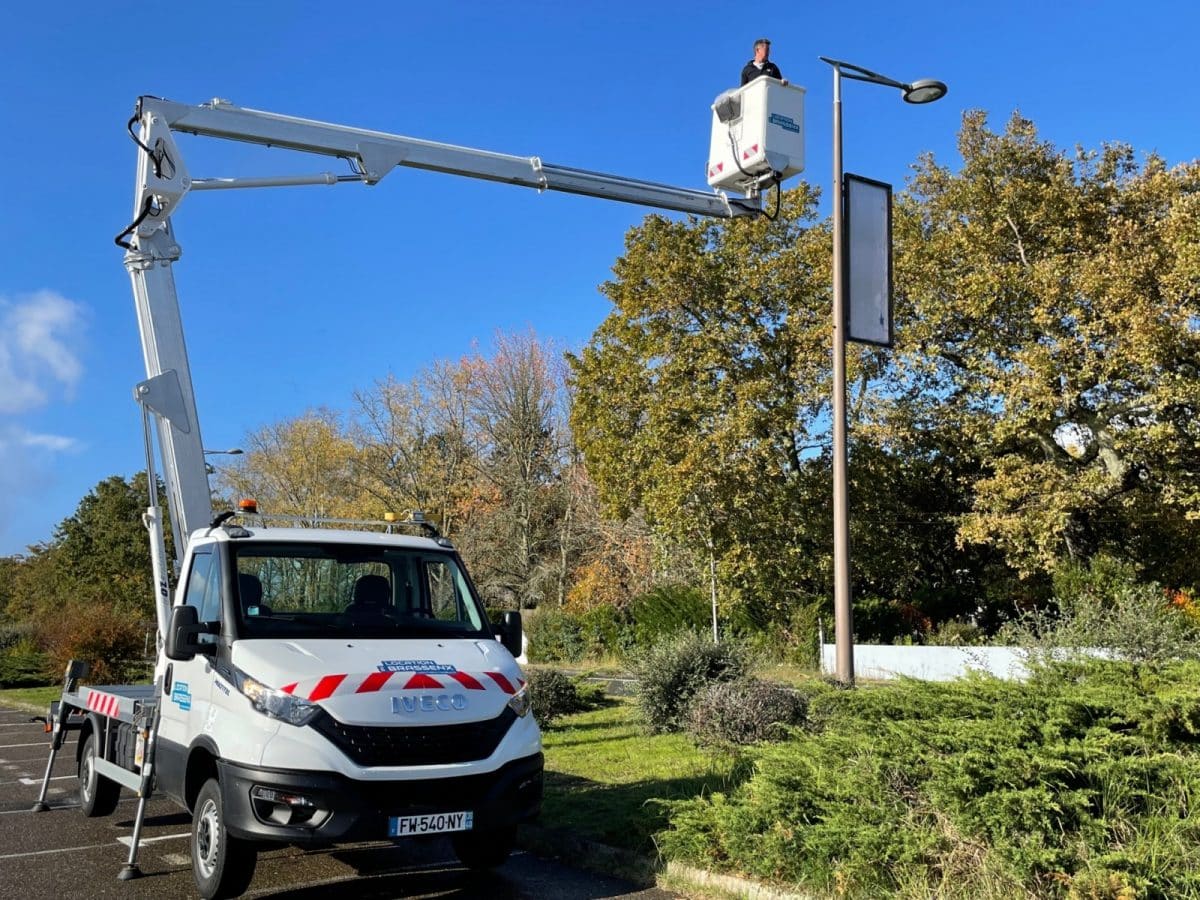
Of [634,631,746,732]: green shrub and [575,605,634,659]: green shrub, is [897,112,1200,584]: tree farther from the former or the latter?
[575,605,634,659]: green shrub

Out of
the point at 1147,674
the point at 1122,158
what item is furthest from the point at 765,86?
the point at 1122,158

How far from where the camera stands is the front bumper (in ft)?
18.6

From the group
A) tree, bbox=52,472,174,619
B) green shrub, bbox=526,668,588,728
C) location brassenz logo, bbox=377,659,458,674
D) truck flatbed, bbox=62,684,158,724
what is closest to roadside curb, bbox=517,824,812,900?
location brassenz logo, bbox=377,659,458,674

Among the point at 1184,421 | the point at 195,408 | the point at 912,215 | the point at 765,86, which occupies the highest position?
the point at 912,215

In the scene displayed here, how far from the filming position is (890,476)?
88.6ft

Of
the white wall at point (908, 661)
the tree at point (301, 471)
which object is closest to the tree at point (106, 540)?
the tree at point (301, 471)

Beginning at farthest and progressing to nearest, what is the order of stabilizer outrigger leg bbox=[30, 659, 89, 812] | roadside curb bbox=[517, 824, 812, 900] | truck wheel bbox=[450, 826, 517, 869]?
stabilizer outrigger leg bbox=[30, 659, 89, 812]
truck wheel bbox=[450, 826, 517, 869]
roadside curb bbox=[517, 824, 812, 900]

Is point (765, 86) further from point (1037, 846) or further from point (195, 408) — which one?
point (1037, 846)

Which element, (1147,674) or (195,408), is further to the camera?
(195,408)

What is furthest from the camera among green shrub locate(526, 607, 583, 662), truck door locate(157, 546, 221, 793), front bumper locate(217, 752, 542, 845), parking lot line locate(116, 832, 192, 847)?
green shrub locate(526, 607, 583, 662)

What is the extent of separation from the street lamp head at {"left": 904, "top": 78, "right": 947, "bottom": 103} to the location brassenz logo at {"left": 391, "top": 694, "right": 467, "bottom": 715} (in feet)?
29.4

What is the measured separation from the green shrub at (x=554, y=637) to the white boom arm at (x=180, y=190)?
28.8 metres

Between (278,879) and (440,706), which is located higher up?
(440,706)

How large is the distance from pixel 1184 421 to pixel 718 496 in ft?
35.5
